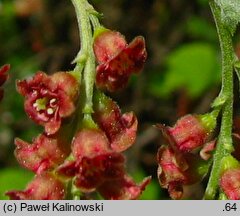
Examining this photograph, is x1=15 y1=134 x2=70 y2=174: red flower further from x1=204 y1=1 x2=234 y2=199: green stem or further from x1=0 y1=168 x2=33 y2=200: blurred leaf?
x1=0 y1=168 x2=33 y2=200: blurred leaf

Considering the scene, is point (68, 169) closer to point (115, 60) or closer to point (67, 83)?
point (67, 83)

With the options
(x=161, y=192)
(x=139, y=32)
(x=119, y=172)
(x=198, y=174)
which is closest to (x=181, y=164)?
(x=198, y=174)

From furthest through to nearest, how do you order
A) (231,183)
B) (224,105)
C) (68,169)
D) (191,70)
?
(191,70)
(224,105)
(231,183)
(68,169)

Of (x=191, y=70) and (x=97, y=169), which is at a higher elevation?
(x=97, y=169)

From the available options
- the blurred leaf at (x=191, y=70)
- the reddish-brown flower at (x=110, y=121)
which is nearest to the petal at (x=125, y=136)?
the reddish-brown flower at (x=110, y=121)

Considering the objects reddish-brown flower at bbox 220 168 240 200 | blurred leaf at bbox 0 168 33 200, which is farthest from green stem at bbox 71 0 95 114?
blurred leaf at bbox 0 168 33 200

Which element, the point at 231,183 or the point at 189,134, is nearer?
the point at 231,183

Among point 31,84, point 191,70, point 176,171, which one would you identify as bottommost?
point 191,70

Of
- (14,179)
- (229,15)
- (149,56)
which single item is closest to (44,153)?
(229,15)

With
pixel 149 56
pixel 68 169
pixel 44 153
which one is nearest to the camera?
pixel 68 169
